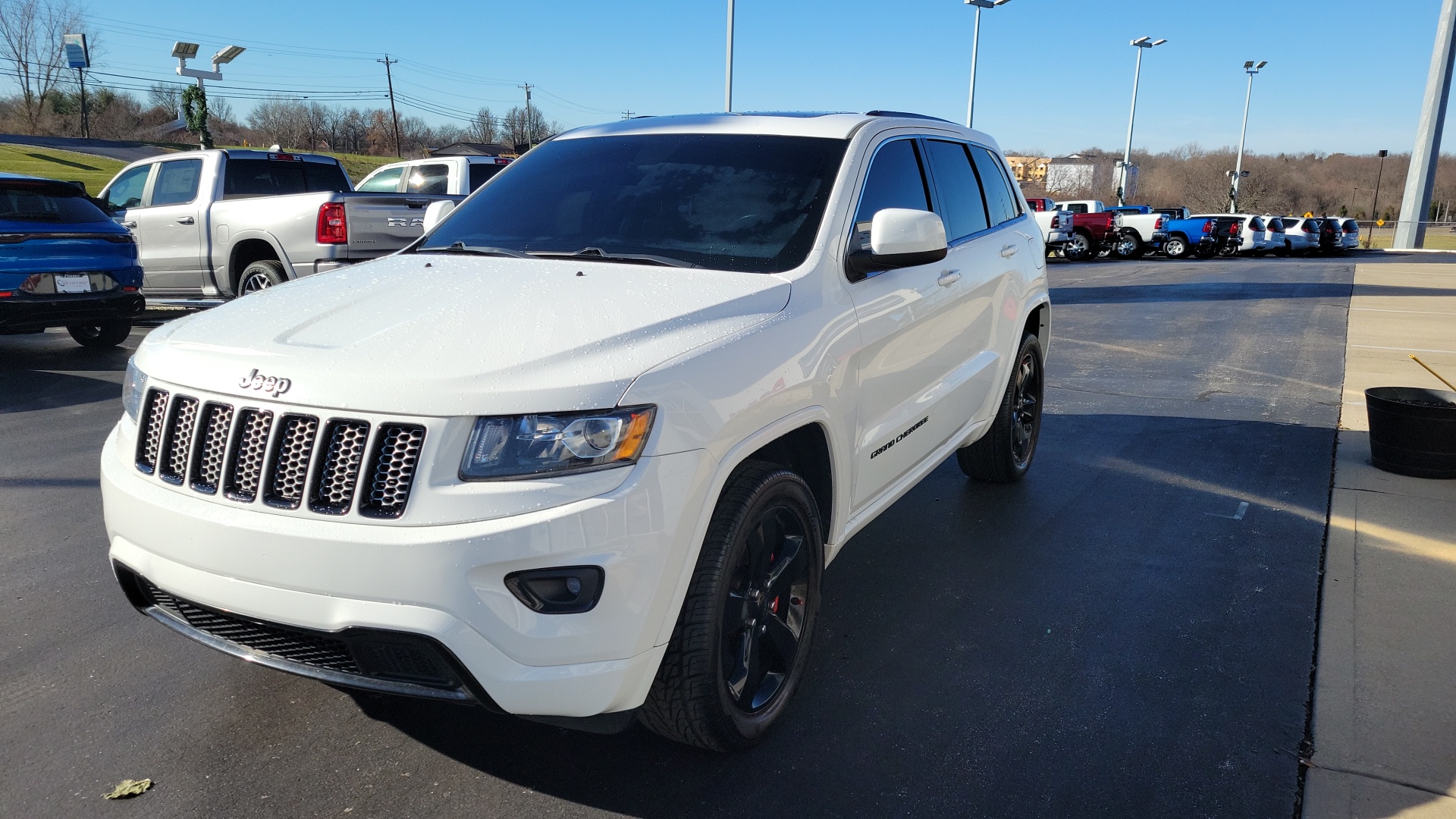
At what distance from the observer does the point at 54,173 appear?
40.2 metres

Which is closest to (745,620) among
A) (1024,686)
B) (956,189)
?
(1024,686)

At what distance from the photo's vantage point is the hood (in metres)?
2.36

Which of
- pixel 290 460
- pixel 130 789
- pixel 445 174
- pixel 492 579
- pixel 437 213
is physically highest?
pixel 445 174

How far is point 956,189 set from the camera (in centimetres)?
471

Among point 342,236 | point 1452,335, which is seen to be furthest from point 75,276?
point 1452,335

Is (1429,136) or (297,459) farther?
(1429,136)

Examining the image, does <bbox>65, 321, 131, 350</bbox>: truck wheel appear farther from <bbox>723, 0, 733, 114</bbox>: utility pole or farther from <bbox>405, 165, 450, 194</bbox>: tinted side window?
<bbox>723, 0, 733, 114</bbox>: utility pole

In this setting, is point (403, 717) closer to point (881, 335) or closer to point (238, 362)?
point (238, 362)

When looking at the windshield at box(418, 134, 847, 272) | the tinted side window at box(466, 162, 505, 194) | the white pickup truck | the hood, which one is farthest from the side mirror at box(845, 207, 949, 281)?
the tinted side window at box(466, 162, 505, 194)

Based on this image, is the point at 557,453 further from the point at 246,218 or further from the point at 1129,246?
the point at 1129,246

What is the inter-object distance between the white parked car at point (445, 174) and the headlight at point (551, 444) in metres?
10.4

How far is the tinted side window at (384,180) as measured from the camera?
14.1 metres

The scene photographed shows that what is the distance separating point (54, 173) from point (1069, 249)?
125 feet

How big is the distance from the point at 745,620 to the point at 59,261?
27.3 feet
